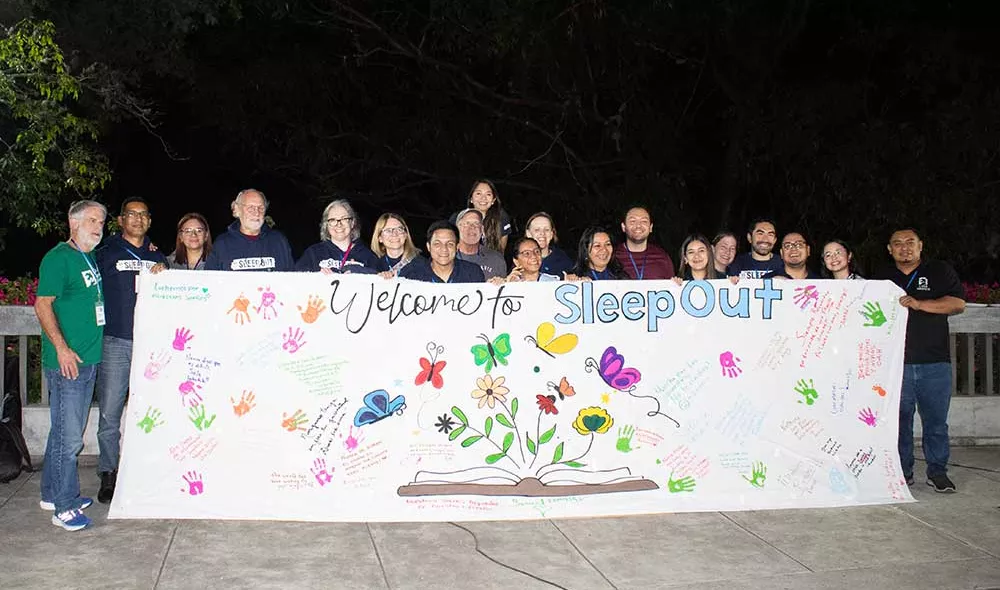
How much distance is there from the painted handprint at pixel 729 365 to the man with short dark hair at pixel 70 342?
11.8 feet

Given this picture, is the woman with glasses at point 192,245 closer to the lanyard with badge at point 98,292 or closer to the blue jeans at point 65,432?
the lanyard with badge at point 98,292

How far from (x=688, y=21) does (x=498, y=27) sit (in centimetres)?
267

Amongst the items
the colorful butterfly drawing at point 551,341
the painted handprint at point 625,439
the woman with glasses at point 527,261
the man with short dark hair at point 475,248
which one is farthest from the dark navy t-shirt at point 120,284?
the painted handprint at point 625,439

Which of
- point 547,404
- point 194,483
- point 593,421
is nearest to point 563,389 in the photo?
point 547,404

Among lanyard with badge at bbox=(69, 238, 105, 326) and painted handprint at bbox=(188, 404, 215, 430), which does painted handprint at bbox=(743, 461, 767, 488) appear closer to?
painted handprint at bbox=(188, 404, 215, 430)

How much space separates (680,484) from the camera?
6.14 m

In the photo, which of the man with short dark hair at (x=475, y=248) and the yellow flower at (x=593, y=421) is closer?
the yellow flower at (x=593, y=421)

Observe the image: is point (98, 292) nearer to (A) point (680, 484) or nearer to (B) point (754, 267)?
(A) point (680, 484)

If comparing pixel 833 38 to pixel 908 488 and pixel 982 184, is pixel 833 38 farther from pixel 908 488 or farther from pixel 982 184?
pixel 908 488

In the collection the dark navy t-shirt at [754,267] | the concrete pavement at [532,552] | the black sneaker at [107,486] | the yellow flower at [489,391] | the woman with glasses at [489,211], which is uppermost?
the woman with glasses at [489,211]

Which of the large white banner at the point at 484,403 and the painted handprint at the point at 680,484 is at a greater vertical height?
the large white banner at the point at 484,403

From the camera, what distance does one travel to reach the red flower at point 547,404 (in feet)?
20.1

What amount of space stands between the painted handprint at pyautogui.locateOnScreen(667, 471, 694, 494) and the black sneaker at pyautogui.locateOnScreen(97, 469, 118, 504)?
325cm

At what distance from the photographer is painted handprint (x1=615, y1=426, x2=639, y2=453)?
613 centimetres
